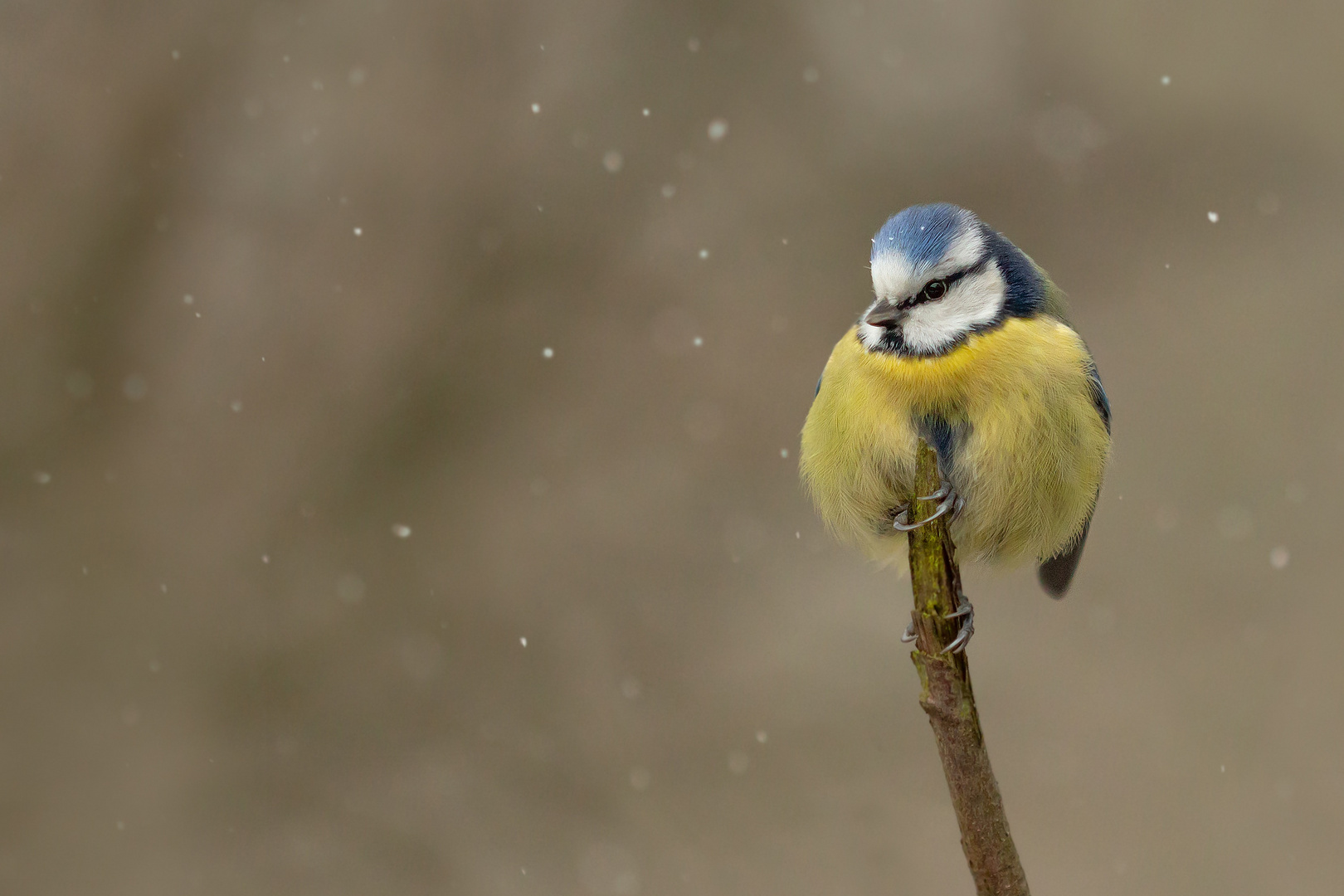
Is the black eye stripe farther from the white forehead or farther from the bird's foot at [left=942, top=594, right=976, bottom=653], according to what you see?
the bird's foot at [left=942, top=594, right=976, bottom=653]

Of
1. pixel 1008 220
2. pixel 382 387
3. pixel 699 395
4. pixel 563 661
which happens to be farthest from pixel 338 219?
pixel 1008 220

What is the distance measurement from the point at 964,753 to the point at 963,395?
0.43m

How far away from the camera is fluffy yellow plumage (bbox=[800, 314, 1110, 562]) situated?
1393 mm

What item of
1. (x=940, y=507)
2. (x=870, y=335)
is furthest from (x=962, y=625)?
(x=870, y=335)

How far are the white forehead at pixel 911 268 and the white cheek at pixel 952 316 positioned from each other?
35mm

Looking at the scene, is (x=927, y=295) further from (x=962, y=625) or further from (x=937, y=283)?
(x=962, y=625)

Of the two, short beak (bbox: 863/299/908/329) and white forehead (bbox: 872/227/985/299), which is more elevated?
white forehead (bbox: 872/227/985/299)

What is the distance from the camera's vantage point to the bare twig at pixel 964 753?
116 cm

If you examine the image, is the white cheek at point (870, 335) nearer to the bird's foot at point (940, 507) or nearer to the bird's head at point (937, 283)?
the bird's head at point (937, 283)

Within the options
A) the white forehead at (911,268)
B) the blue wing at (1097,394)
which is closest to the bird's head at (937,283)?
the white forehead at (911,268)

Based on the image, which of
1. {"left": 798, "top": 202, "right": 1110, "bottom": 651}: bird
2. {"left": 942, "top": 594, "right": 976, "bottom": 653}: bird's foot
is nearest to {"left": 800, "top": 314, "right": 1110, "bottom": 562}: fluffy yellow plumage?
{"left": 798, "top": 202, "right": 1110, "bottom": 651}: bird

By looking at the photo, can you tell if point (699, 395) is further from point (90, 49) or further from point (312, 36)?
point (90, 49)

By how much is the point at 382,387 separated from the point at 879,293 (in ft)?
6.89

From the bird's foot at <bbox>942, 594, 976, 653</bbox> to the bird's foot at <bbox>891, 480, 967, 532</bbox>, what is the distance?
0.30 feet
